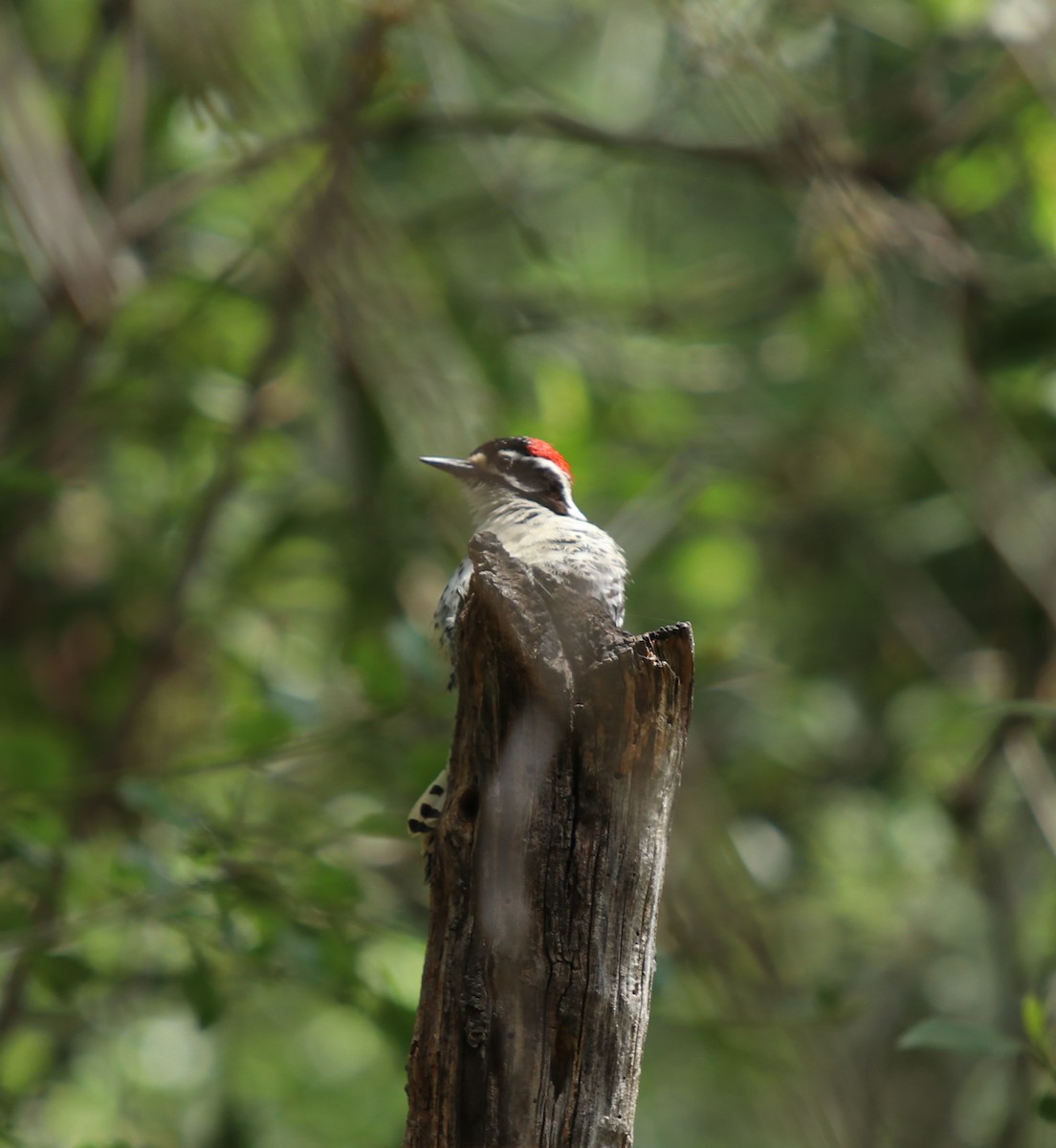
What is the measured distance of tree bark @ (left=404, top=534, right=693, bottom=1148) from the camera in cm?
224

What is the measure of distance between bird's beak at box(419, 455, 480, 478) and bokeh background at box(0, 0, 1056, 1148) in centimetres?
15

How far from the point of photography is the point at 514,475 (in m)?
4.21

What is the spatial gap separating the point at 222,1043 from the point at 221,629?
2078mm

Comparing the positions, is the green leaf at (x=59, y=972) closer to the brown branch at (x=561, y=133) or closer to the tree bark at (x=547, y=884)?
the tree bark at (x=547, y=884)

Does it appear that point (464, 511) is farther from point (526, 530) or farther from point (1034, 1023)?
point (1034, 1023)

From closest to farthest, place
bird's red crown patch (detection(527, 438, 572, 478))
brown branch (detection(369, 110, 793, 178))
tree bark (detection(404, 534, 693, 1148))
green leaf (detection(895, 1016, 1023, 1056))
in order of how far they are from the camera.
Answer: tree bark (detection(404, 534, 693, 1148)) < green leaf (detection(895, 1016, 1023, 1056)) < bird's red crown patch (detection(527, 438, 572, 478)) < brown branch (detection(369, 110, 793, 178))

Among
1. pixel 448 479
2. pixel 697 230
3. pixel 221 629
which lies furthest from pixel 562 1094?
pixel 697 230

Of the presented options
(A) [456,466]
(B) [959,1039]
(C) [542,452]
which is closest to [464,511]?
(C) [542,452]

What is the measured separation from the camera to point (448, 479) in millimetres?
5301

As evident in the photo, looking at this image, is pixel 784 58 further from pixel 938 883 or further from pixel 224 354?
pixel 938 883

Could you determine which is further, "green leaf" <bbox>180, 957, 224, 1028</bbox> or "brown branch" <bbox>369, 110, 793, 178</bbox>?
"brown branch" <bbox>369, 110, 793, 178</bbox>

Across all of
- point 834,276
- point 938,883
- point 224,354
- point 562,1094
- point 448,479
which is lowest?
point 562,1094

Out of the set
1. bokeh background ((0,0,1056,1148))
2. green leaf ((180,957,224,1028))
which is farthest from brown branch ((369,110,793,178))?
green leaf ((180,957,224,1028))

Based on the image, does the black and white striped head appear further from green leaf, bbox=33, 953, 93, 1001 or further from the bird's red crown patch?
green leaf, bbox=33, 953, 93, 1001
